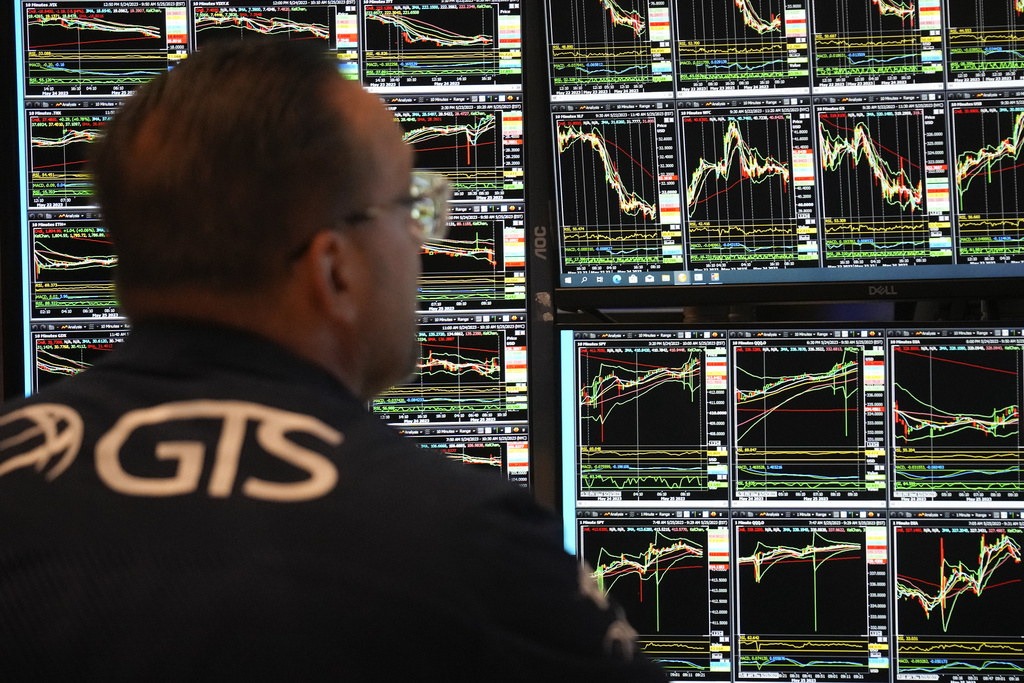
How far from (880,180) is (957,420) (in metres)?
0.45

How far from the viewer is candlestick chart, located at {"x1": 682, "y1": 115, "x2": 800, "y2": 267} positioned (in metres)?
1.76

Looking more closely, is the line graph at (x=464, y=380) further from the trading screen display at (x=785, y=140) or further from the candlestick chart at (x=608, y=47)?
the candlestick chart at (x=608, y=47)

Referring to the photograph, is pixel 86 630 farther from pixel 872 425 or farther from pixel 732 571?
pixel 872 425

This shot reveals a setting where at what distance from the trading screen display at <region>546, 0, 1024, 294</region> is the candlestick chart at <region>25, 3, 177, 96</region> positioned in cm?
76

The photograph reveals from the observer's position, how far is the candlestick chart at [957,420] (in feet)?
5.59

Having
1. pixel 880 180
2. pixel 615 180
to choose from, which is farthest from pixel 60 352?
pixel 880 180

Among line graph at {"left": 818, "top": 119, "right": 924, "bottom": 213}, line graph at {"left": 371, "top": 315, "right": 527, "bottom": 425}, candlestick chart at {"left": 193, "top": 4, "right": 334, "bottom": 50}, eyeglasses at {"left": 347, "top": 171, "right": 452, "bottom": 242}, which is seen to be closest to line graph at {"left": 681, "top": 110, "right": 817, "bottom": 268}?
line graph at {"left": 818, "top": 119, "right": 924, "bottom": 213}

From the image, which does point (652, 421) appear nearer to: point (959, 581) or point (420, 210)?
point (959, 581)

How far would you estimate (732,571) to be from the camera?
174cm

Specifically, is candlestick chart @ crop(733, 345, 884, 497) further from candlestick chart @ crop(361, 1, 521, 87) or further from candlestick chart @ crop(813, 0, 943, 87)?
candlestick chart @ crop(361, 1, 521, 87)

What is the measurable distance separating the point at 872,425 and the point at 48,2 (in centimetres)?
170

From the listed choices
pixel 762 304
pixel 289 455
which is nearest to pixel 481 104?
pixel 762 304

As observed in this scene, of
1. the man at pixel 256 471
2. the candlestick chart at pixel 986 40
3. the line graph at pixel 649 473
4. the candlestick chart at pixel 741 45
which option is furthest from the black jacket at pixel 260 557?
the candlestick chart at pixel 986 40

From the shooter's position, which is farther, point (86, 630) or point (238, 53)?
point (238, 53)
